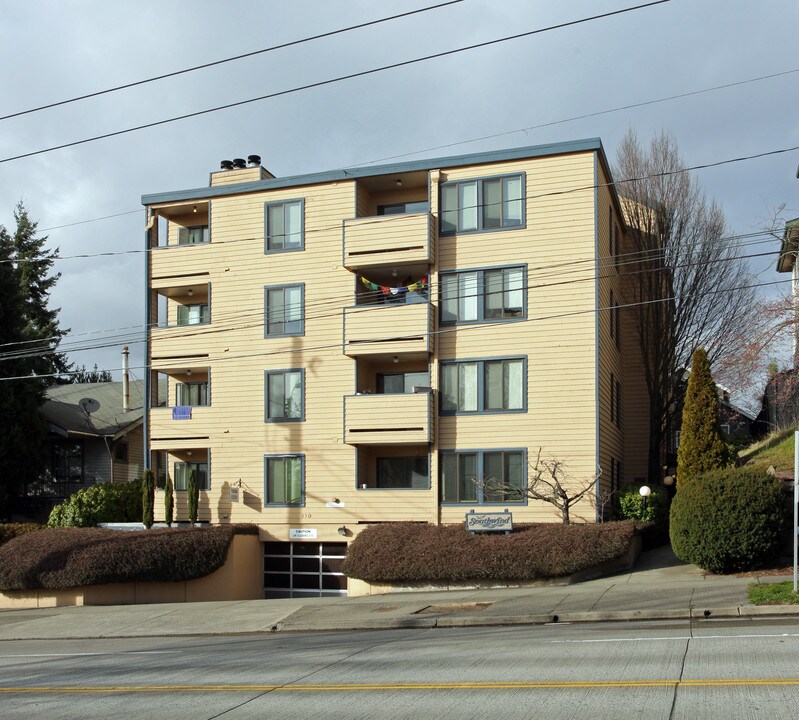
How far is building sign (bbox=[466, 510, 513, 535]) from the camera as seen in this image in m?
25.9

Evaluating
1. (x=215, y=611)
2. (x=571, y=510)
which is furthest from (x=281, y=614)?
(x=571, y=510)

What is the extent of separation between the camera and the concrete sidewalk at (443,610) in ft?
59.4

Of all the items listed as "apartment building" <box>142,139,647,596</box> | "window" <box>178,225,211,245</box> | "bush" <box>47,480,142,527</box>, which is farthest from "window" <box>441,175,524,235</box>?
"bush" <box>47,480,142,527</box>

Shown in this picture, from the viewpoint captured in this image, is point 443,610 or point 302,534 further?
point 302,534

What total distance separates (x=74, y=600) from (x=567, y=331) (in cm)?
1579

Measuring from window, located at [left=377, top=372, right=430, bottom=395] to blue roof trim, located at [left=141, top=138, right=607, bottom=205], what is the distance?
6.37 meters

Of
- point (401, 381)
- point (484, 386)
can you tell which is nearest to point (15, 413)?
point (401, 381)

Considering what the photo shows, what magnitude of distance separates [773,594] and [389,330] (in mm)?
14911

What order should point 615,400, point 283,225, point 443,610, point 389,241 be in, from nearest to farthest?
point 443,610
point 389,241
point 283,225
point 615,400

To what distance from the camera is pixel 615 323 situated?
33.2 meters

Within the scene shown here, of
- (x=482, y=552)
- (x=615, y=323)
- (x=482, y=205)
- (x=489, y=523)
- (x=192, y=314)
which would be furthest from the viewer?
(x=192, y=314)

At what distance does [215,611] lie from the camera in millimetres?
23016

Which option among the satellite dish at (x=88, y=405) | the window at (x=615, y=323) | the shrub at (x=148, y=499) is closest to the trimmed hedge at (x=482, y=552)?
the shrub at (x=148, y=499)

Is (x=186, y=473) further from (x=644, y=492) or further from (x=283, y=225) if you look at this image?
(x=644, y=492)
